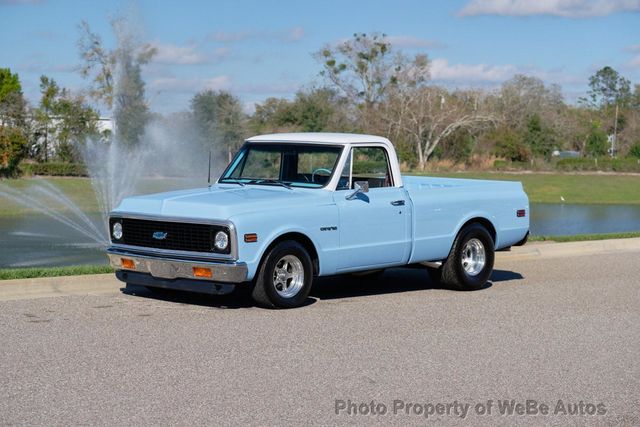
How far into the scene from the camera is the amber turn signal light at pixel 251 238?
10383 millimetres

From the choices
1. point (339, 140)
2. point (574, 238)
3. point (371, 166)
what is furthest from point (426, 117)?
point (339, 140)

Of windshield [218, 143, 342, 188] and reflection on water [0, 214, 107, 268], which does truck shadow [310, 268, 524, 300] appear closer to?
windshield [218, 143, 342, 188]

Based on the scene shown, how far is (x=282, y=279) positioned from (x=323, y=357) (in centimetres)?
239

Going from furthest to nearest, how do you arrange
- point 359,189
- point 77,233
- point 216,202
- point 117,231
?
point 77,233 < point 359,189 < point 117,231 < point 216,202

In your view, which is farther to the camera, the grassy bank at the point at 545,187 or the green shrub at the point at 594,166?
the green shrub at the point at 594,166

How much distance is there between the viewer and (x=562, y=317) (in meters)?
10.9

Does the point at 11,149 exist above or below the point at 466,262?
above

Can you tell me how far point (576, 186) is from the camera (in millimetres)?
45719

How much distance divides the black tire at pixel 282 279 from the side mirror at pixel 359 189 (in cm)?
97

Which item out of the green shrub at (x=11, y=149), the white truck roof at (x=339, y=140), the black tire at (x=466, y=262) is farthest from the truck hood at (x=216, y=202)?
the green shrub at (x=11, y=149)

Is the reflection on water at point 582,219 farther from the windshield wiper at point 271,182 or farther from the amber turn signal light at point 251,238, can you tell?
the amber turn signal light at point 251,238

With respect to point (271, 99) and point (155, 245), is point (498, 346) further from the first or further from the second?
point (271, 99)

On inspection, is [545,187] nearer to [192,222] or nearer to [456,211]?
[456,211]

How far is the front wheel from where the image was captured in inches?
500
